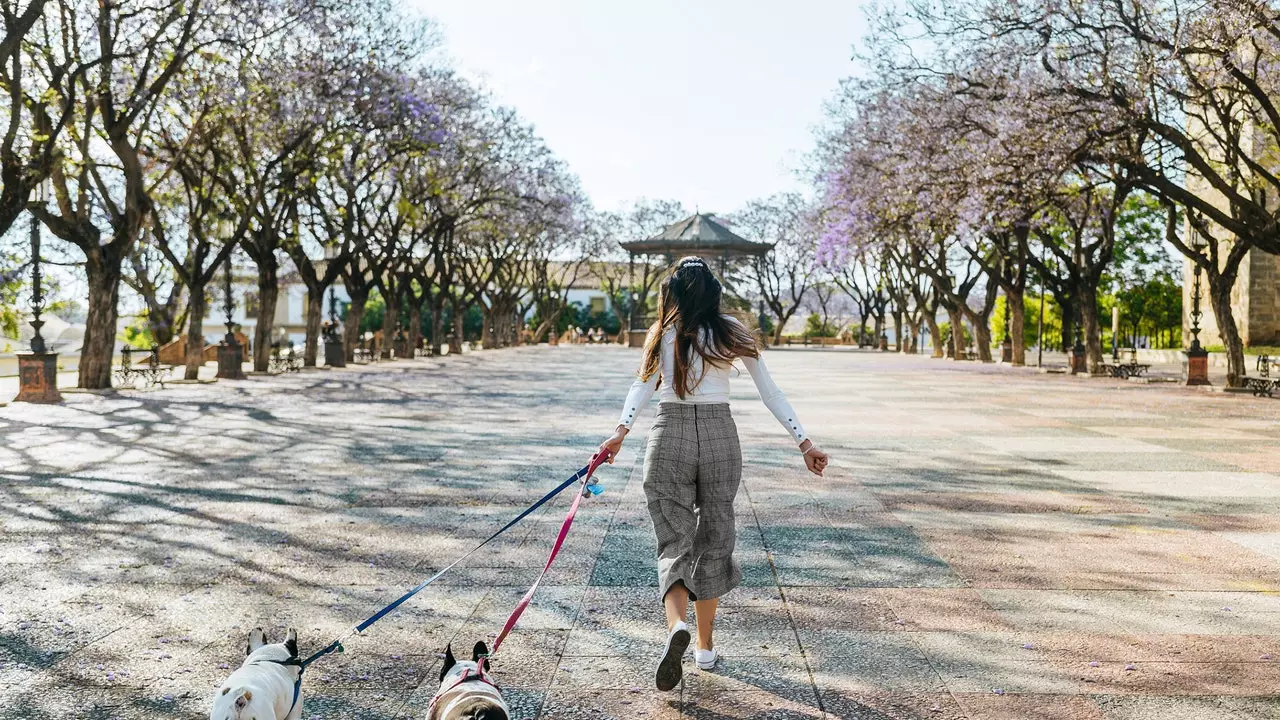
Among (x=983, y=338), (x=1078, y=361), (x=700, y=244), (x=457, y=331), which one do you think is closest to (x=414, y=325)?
(x=457, y=331)

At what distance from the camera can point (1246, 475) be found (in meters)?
9.86

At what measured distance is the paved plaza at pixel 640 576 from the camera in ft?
13.5

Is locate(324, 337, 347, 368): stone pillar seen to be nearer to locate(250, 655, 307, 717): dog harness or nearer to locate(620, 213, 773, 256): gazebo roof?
locate(620, 213, 773, 256): gazebo roof

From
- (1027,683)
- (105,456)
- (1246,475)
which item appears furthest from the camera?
(105,456)

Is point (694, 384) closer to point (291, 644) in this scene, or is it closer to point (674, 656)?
point (674, 656)

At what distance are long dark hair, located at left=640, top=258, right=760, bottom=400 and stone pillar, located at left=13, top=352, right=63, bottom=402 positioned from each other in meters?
17.5

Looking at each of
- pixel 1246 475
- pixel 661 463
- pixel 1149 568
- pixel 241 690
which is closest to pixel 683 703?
pixel 661 463

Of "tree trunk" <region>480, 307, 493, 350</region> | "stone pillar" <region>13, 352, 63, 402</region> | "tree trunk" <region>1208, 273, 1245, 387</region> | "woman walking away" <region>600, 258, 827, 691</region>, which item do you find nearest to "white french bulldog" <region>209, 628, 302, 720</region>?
"woman walking away" <region>600, 258, 827, 691</region>

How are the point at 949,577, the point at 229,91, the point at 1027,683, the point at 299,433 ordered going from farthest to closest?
the point at 229,91, the point at 299,433, the point at 949,577, the point at 1027,683

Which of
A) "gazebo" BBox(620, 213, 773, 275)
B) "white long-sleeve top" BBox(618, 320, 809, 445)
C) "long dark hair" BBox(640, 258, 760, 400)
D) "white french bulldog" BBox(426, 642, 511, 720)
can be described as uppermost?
"gazebo" BBox(620, 213, 773, 275)

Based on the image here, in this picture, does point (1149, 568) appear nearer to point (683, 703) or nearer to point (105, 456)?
Result: point (683, 703)

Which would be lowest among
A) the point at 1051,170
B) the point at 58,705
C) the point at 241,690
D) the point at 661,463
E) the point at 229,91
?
the point at 58,705

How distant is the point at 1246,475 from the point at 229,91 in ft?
61.6

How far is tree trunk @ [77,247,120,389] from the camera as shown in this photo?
2047 cm
